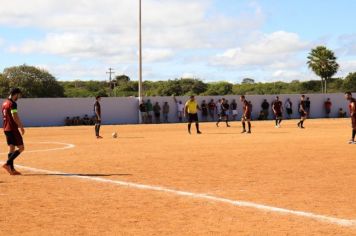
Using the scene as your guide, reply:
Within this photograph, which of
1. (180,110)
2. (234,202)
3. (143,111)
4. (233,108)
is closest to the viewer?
(234,202)

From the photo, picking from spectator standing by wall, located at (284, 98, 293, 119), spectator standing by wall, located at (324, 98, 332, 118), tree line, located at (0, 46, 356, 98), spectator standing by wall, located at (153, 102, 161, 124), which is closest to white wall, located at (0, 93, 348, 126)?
spectator standing by wall, located at (284, 98, 293, 119)

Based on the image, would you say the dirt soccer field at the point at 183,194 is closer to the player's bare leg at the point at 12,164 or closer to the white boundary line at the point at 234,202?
the white boundary line at the point at 234,202

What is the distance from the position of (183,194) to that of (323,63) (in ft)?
225

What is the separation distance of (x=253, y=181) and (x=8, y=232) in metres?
5.55

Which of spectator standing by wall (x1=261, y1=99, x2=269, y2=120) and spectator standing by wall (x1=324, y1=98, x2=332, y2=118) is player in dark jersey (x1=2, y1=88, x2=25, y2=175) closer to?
spectator standing by wall (x1=261, y1=99, x2=269, y2=120)

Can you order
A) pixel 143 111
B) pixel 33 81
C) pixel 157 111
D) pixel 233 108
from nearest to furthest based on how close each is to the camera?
1. pixel 143 111
2. pixel 157 111
3. pixel 233 108
4. pixel 33 81

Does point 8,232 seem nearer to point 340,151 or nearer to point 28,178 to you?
point 28,178

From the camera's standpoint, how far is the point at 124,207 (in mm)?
9375

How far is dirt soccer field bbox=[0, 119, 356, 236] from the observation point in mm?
7977

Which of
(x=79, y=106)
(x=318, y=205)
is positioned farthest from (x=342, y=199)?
(x=79, y=106)

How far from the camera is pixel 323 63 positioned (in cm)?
7644

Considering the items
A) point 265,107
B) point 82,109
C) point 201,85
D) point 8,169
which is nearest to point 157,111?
point 82,109

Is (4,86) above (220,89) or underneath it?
above

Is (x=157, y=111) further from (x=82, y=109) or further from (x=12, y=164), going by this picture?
(x=12, y=164)
